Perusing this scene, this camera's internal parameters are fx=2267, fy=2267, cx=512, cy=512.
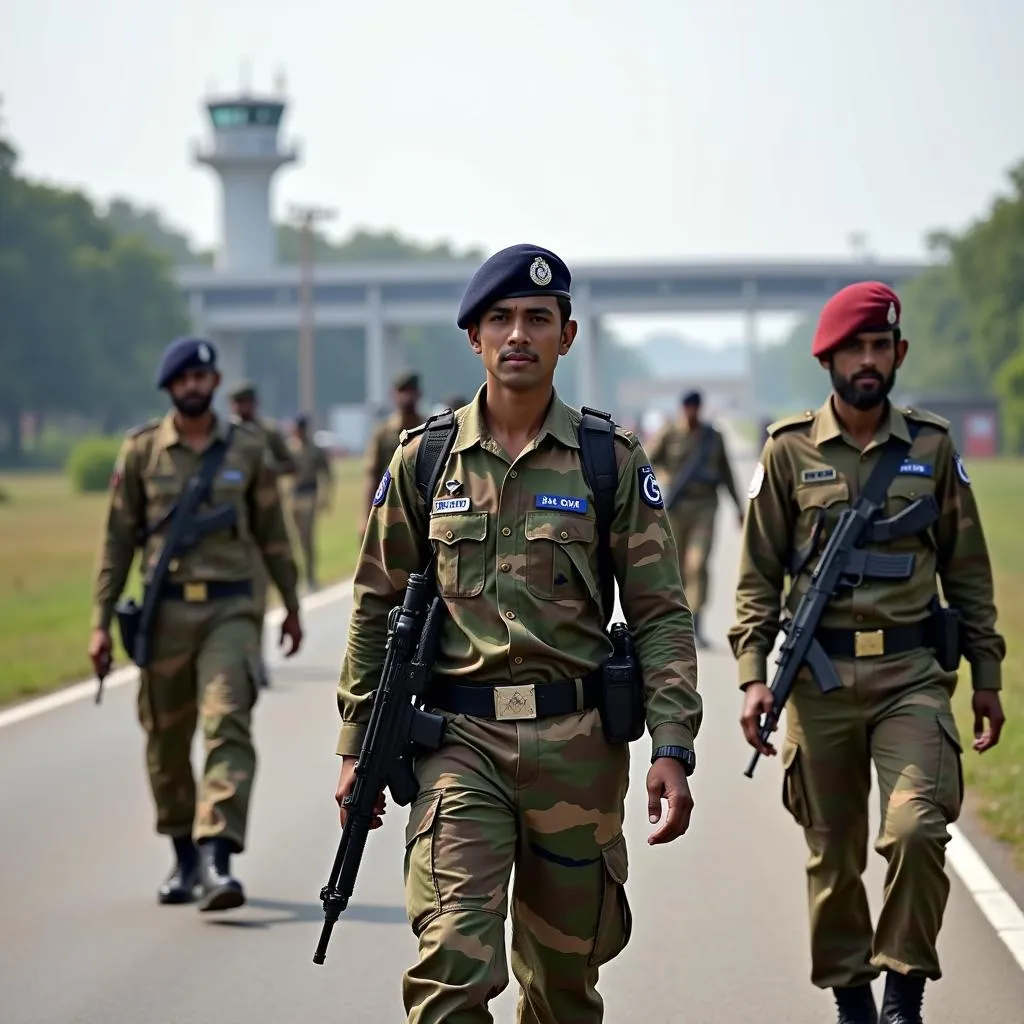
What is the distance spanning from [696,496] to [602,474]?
1289 centimetres

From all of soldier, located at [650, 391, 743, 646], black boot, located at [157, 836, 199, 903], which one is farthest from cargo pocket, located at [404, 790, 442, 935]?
soldier, located at [650, 391, 743, 646]

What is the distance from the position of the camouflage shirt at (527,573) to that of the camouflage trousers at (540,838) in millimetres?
156

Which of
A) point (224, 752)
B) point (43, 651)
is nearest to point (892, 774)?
point (224, 752)

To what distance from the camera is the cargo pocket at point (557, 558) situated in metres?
5.20

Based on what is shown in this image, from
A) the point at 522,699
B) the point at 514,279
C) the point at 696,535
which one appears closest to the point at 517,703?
the point at 522,699

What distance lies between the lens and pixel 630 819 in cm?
1022

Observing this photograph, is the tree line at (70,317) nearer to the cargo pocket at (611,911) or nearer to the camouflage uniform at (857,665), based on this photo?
the camouflage uniform at (857,665)

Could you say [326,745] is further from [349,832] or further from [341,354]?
[341,354]

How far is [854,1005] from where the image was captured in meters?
6.52

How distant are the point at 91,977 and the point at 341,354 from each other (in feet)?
436

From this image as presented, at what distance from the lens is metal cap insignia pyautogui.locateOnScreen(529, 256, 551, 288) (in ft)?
17.0

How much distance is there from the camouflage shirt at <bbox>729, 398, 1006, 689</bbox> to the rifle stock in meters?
1.83

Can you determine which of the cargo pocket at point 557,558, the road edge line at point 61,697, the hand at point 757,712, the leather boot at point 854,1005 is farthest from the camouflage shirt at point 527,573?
the road edge line at point 61,697

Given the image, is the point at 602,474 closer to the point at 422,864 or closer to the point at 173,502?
the point at 422,864
